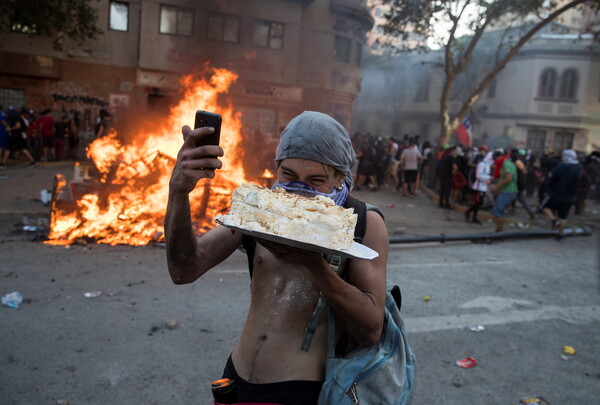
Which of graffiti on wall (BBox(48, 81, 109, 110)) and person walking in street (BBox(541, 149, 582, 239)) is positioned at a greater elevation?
graffiti on wall (BBox(48, 81, 109, 110))

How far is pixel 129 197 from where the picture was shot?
7723 millimetres

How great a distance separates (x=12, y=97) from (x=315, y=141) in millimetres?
23618

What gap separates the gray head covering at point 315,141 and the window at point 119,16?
76.8 ft

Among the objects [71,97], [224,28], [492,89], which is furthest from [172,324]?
[492,89]

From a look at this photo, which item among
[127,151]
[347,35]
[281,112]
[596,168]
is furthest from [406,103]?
[127,151]

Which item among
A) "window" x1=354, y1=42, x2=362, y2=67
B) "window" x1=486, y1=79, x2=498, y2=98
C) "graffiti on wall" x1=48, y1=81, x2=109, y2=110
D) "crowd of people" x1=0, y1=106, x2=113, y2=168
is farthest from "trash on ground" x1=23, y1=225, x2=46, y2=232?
"window" x1=486, y1=79, x2=498, y2=98

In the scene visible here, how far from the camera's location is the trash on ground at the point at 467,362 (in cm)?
413

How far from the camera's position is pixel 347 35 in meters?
26.1

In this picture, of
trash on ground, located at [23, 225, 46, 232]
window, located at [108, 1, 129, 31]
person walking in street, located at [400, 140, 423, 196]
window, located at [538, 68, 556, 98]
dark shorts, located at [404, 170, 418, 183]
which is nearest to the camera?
trash on ground, located at [23, 225, 46, 232]

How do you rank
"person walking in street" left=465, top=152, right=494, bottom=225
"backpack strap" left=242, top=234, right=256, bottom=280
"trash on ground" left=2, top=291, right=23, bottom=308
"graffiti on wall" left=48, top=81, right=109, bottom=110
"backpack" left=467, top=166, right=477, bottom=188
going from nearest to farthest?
"backpack strap" left=242, top=234, right=256, bottom=280 → "trash on ground" left=2, top=291, right=23, bottom=308 → "person walking in street" left=465, top=152, right=494, bottom=225 → "backpack" left=467, top=166, right=477, bottom=188 → "graffiti on wall" left=48, top=81, right=109, bottom=110

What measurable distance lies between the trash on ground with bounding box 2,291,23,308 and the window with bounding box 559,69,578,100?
36.0 meters

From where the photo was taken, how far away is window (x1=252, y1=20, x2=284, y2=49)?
23.5m

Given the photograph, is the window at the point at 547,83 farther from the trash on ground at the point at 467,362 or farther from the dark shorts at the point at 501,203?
the trash on ground at the point at 467,362

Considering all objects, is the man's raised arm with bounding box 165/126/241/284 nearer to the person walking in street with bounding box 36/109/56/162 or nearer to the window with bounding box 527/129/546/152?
the person walking in street with bounding box 36/109/56/162
